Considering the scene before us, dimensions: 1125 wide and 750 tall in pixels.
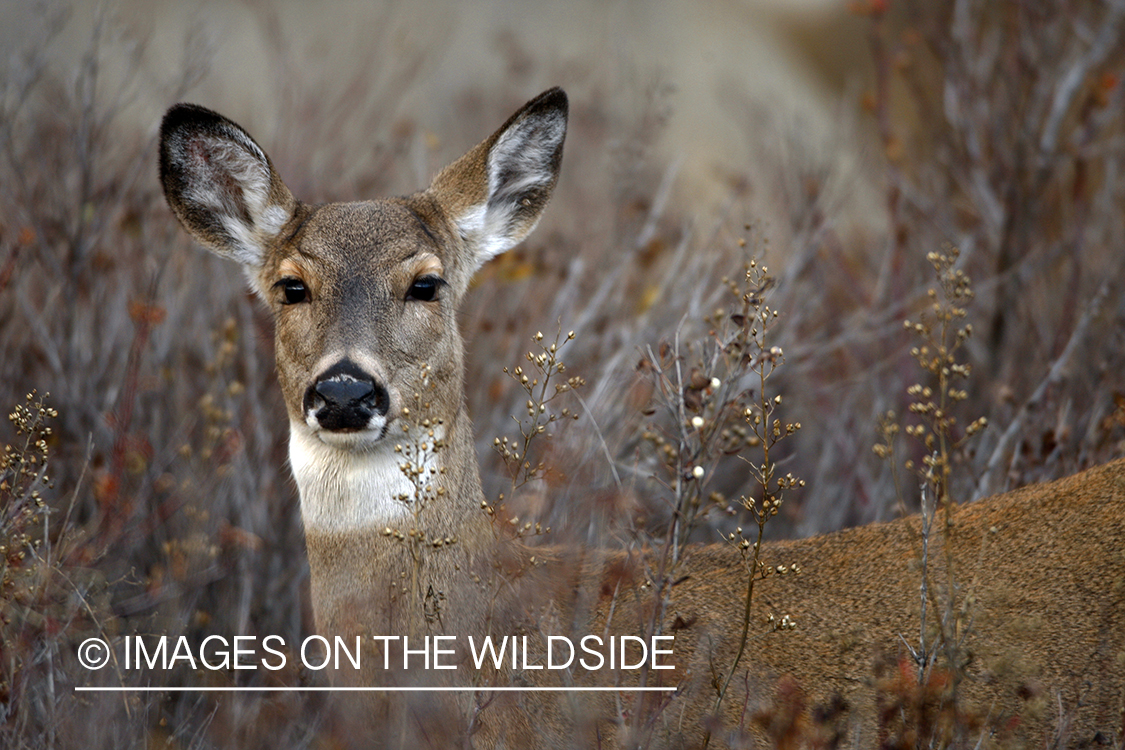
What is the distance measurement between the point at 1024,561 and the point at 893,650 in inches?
19.2

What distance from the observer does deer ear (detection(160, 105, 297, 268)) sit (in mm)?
4301

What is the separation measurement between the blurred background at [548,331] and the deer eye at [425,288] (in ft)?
2.33

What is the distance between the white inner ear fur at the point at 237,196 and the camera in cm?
432

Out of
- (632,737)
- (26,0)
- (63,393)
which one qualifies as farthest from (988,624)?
(26,0)

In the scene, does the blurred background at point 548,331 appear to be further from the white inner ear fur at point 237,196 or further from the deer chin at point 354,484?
the white inner ear fur at point 237,196

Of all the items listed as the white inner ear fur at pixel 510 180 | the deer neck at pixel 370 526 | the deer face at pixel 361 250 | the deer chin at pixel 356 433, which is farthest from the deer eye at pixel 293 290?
the white inner ear fur at pixel 510 180

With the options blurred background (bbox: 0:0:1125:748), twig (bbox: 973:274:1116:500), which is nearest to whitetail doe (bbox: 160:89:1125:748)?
blurred background (bbox: 0:0:1125:748)

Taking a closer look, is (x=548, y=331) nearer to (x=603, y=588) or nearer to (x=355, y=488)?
(x=355, y=488)

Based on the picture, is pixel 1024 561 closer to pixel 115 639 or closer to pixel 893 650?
pixel 893 650

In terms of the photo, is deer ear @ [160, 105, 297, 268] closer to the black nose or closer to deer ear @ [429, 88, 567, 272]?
deer ear @ [429, 88, 567, 272]

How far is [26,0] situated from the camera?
1452cm

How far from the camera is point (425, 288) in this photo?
4.07 meters

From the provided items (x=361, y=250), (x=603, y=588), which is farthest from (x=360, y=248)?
(x=603, y=588)

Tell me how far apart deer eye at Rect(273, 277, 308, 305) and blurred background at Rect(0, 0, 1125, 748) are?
2.91 feet
